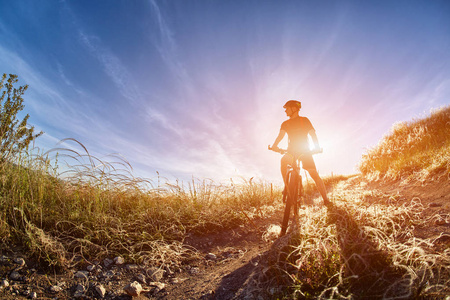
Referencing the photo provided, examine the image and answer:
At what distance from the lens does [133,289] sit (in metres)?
2.78

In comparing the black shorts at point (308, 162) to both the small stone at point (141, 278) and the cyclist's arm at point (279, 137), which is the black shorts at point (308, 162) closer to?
the cyclist's arm at point (279, 137)

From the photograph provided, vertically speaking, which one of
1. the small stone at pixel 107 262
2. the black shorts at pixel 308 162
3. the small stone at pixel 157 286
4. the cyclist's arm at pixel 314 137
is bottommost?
the small stone at pixel 157 286

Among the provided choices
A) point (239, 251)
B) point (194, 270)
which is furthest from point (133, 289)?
point (239, 251)

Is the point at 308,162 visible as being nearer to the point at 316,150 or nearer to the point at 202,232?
the point at 316,150

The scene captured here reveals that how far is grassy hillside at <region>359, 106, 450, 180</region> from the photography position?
674cm

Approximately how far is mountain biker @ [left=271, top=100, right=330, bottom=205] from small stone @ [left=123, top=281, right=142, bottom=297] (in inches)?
146

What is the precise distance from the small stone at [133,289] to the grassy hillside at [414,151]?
24.2 feet

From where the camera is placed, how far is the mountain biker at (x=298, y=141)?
5.34 meters

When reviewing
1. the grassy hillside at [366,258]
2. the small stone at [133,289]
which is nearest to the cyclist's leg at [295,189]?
the grassy hillside at [366,258]

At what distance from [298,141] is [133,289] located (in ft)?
14.6

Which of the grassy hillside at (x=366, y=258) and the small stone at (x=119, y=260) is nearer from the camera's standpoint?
the grassy hillside at (x=366, y=258)

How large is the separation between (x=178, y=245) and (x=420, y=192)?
19.9 ft

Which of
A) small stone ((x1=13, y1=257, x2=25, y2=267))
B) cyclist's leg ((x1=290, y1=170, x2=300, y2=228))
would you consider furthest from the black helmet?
small stone ((x1=13, y1=257, x2=25, y2=267))

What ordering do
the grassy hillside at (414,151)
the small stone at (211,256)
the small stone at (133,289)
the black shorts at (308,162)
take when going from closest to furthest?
the small stone at (133,289) → the small stone at (211,256) → the black shorts at (308,162) → the grassy hillside at (414,151)
